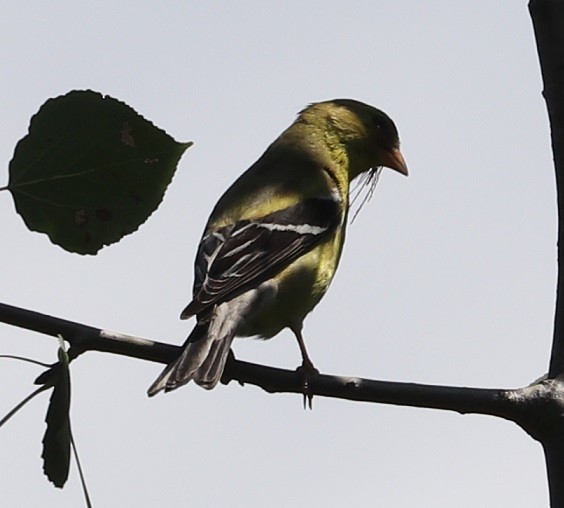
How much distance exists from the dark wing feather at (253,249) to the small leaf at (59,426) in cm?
192

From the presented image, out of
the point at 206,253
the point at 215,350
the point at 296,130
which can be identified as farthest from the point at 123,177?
the point at 296,130

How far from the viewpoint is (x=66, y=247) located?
7.50ft

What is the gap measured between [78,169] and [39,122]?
0.13 meters

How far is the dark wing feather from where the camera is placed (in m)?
4.29

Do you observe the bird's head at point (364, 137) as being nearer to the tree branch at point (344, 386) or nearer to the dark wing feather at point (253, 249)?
the dark wing feather at point (253, 249)

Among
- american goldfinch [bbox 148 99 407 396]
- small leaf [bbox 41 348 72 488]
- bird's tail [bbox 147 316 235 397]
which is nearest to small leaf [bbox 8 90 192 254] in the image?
small leaf [bbox 41 348 72 488]

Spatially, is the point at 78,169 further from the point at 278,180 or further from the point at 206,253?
the point at 278,180

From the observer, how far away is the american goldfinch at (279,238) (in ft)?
13.5

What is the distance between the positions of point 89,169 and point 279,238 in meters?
2.66

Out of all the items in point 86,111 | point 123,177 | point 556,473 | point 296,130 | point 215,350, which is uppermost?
point 296,130

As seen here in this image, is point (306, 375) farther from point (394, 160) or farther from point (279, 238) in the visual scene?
point (394, 160)

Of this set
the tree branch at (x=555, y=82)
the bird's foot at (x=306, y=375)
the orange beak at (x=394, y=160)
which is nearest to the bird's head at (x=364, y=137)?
the orange beak at (x=394, y=160)

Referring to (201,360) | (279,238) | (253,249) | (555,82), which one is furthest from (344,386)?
(279,238)

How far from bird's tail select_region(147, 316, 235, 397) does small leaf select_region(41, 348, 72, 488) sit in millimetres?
967
